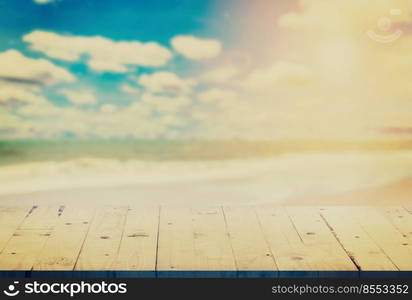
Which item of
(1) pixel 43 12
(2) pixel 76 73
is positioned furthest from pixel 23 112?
(1) pixel 43 12

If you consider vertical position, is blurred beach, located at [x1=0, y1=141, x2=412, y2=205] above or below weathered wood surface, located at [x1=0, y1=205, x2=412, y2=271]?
above

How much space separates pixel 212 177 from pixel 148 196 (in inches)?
33.0

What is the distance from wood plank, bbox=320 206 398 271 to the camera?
274 cm

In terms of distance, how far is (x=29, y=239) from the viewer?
3.06 m

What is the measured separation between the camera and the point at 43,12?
17.2ft

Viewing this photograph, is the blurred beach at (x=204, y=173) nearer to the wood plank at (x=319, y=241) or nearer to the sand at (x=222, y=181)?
the sand at (x=222, y=181)

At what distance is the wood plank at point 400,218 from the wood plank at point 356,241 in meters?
0.17

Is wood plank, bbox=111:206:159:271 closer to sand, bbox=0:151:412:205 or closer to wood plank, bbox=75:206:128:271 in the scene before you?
wood plank, bbox=75:206:128:271

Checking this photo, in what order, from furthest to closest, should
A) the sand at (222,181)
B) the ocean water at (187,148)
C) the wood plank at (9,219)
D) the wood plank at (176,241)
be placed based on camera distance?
the ocean water at (187,148), the sand at (222,181), the wood plank at (9,219), the wood plank at (176,241)

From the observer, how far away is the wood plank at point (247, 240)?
2.72 meters

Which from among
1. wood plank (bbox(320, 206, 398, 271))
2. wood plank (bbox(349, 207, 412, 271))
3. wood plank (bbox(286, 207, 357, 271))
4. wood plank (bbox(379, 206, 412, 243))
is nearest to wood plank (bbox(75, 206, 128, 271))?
wood plank (bbox(286, 207, 357, 271))

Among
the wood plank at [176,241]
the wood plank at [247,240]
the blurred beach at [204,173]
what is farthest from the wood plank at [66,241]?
the blurred beach at [204,173]

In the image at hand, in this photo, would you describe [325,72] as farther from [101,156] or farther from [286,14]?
[101,156]

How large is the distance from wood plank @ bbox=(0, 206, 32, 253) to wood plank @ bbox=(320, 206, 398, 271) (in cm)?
138
